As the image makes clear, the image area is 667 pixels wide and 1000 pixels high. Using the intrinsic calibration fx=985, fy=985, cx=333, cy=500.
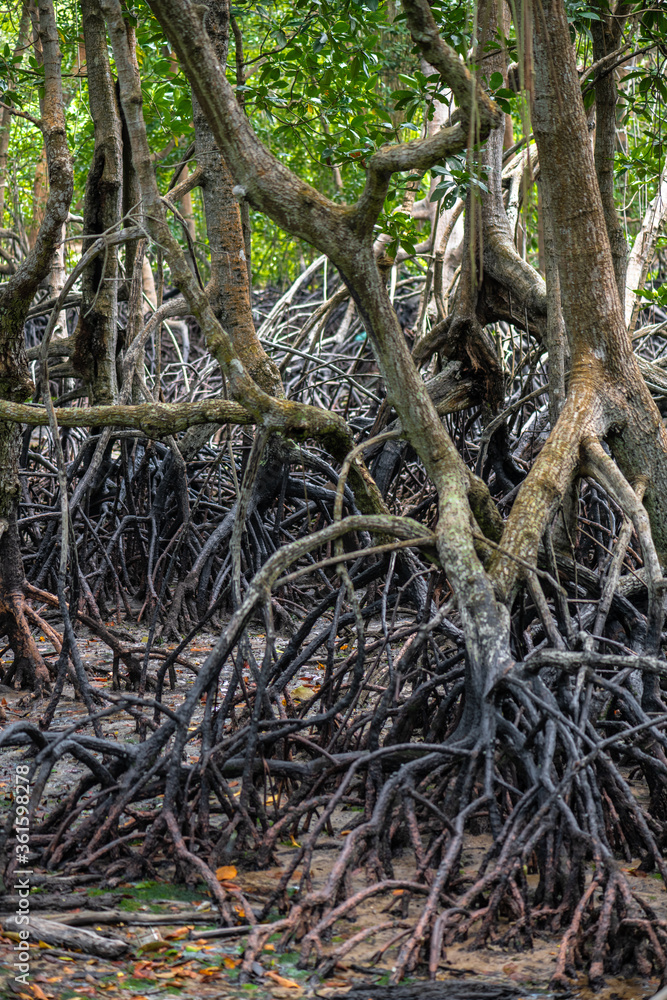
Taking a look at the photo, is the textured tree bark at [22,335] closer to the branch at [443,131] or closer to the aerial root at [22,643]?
the aerial root at [22,643]

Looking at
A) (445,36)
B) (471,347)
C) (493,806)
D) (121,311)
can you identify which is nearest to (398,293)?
(121,311)

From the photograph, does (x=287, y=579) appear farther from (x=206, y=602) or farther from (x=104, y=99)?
(x=104, y=99)

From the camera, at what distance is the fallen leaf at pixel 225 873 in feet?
8.30

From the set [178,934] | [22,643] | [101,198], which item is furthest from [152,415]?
[178,934]

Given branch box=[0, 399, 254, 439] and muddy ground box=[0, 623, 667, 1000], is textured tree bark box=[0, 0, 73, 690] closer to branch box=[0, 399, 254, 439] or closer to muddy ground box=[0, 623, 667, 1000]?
branch box=[0, 399, 254, 439]

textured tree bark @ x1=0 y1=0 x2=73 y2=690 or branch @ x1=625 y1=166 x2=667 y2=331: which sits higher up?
branch @ x1=625 y1=166 x2=667 y2=331

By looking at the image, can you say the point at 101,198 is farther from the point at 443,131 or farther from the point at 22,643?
the point at 443,131

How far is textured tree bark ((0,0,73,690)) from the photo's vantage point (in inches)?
139

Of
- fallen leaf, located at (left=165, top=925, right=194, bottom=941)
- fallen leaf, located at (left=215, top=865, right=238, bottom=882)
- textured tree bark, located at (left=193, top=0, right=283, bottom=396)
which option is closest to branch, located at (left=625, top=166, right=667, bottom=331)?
textured tree bark, located at (left=193, top=0, right=283, bottom=396)

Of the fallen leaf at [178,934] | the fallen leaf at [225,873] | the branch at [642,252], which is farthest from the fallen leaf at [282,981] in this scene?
the branch at [642,252]

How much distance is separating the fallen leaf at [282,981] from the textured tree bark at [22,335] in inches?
83.5

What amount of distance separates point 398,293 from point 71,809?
9178 millimetres

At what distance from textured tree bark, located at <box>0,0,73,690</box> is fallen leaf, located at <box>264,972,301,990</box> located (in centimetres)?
212

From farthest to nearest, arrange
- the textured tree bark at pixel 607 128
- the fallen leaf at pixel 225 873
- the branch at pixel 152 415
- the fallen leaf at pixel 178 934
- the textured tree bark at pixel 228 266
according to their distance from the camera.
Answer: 1. the textured tree bark at pixel 607 128
2. the textured tree bark at pixel 228 266
3. the branch at pixel 152 415
4. the fallen leaf at pixel 225 873
5. the fallen leaf at pixel 178 934
